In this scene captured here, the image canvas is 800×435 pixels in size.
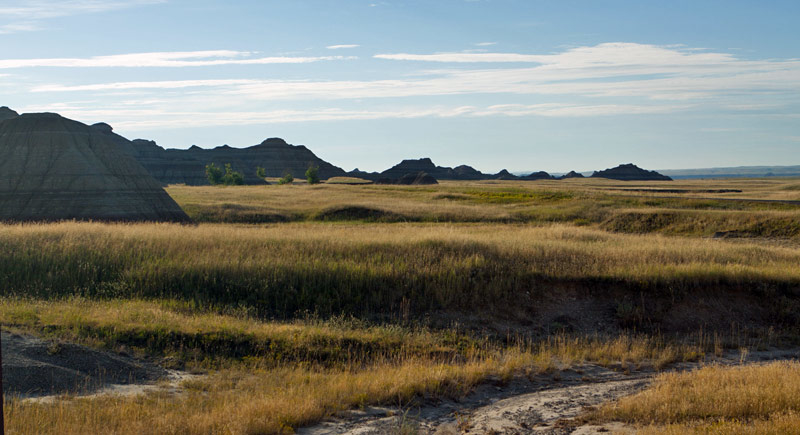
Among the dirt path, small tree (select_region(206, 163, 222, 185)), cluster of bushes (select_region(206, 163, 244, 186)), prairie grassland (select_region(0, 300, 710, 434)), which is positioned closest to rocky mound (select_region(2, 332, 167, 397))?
prairie grassland (select_region(0, 300, 710, 434))

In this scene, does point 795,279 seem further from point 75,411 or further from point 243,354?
point 75,411

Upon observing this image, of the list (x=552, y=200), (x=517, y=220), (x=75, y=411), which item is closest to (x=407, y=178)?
(x=552, y=200)

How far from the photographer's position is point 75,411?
A: 7.96 meters

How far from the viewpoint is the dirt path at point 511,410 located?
26.9 ft

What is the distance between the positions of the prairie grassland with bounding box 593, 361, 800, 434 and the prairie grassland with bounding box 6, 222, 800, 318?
7791 millimetres

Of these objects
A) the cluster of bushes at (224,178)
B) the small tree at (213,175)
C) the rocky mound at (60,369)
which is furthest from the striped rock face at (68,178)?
the small tree at (213,175)

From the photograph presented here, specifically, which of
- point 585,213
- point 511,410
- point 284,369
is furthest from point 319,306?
point 585,213

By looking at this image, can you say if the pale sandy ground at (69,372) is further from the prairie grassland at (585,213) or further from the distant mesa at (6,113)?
the distant mesa at (6,113)

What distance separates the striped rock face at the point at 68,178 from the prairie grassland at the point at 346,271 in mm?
14684

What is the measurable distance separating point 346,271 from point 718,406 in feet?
36.4

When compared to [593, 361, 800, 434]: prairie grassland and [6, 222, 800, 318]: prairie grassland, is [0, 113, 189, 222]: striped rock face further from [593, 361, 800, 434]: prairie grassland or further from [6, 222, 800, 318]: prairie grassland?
[593, 361, 800, 434]: prairie grassland

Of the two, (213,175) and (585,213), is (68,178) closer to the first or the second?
(585,213)

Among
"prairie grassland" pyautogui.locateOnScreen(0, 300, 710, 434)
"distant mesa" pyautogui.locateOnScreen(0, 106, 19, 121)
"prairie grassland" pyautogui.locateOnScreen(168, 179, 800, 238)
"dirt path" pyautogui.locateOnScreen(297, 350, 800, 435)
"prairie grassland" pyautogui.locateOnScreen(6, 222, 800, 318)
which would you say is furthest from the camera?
"distant mesa" pyautogui.locateOnScreen(0, 106, 19, 121)

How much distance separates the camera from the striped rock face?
34.3 m
